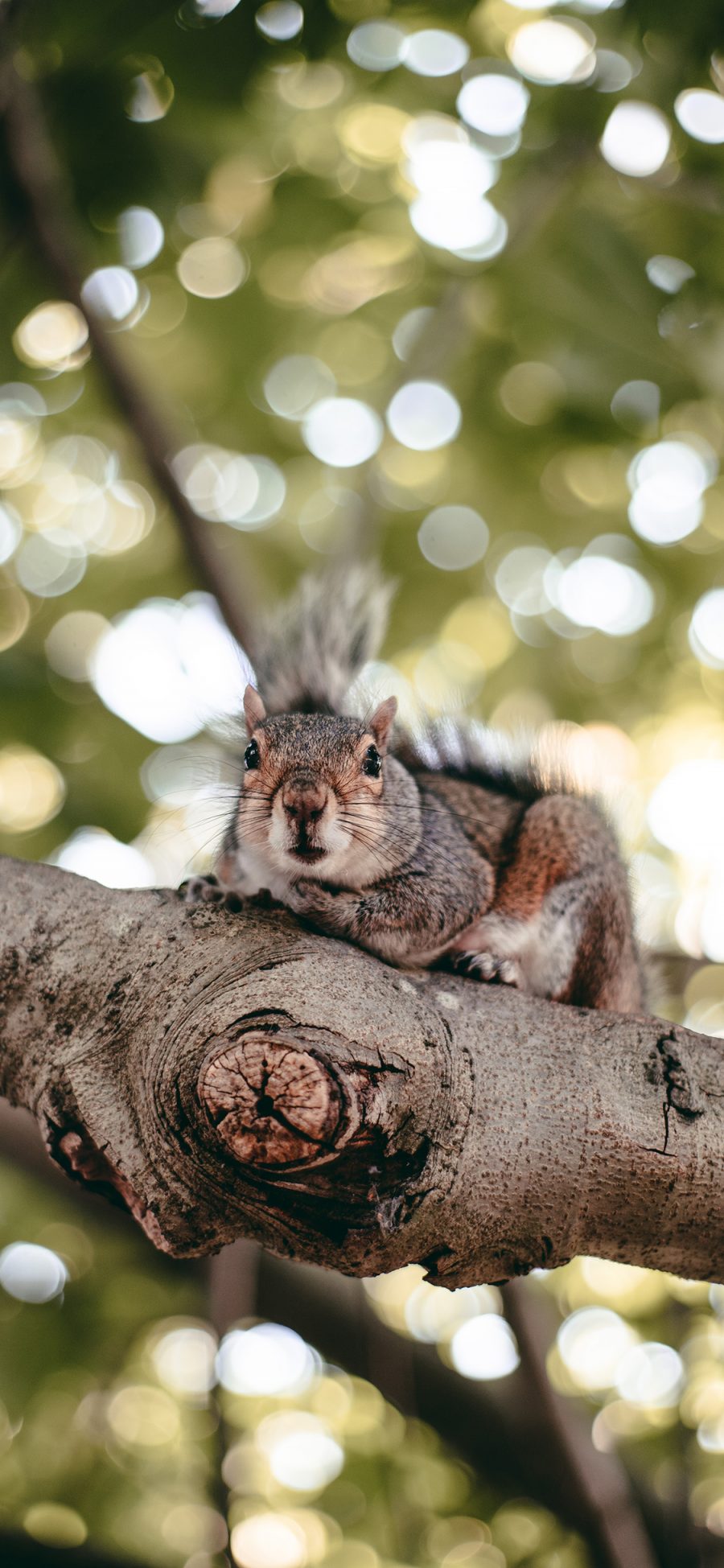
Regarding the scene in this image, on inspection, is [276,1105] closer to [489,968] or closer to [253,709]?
[489,968]

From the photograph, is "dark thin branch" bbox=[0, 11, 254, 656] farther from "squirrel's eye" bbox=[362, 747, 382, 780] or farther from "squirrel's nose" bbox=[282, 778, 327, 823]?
"squirrel's nose" bbox=[282, 778, 327, 823]

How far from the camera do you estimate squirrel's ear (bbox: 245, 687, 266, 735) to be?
268 cm

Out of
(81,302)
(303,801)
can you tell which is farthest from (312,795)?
(81,302)

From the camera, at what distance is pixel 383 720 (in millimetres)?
2768

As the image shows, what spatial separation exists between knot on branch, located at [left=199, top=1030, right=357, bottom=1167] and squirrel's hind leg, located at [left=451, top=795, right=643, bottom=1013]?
1.04 metres

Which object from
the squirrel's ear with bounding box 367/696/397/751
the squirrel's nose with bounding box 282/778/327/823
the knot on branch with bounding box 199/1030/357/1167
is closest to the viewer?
the knot on branch with bounding box 199/1030/357/1167

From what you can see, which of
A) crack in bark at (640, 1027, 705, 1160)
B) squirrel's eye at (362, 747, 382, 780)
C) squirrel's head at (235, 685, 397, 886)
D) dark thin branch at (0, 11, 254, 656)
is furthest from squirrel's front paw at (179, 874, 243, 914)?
dark thin branch at (0, 11, 254, 656)

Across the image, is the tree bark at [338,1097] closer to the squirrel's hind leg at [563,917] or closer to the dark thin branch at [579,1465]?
the squirrel's hind leg at [563,917]

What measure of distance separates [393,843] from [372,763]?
179mm

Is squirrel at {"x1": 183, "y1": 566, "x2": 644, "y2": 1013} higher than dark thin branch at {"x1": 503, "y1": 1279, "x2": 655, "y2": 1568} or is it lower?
higher

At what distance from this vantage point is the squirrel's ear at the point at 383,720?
9.06ft

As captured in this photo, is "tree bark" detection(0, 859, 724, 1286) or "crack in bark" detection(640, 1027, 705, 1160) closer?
"tree bark" detection(0, 859, 724, 1286)

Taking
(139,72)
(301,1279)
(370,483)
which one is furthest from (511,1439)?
(139,72)

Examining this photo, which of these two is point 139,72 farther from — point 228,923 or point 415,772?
point 228,923
